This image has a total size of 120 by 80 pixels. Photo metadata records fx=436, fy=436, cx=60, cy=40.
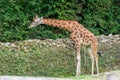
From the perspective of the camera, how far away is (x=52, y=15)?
12.2 metres

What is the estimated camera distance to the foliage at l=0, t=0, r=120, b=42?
11672 millimetres

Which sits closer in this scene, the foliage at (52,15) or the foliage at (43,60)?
the foliage at (43,60)

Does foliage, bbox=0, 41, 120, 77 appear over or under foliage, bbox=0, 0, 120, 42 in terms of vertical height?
under

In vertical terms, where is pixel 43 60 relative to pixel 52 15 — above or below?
below

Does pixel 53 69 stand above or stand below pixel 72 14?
below

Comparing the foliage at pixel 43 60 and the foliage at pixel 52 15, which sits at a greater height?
the foliage at pixel 52 15

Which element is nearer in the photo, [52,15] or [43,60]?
[43,60]

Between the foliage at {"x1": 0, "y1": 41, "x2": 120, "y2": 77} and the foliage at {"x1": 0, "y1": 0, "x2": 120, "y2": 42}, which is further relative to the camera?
the foliage at {"x1": 0, "y1": 0, "x2": 120, "y2": 42}

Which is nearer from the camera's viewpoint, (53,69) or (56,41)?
(53,69)

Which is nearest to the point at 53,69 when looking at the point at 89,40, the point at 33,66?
the point at 33,66

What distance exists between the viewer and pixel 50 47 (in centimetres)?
1096

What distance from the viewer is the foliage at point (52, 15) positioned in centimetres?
1167

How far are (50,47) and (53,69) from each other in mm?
1022

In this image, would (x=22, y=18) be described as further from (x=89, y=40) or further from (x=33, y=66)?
(x=89, y=40)
